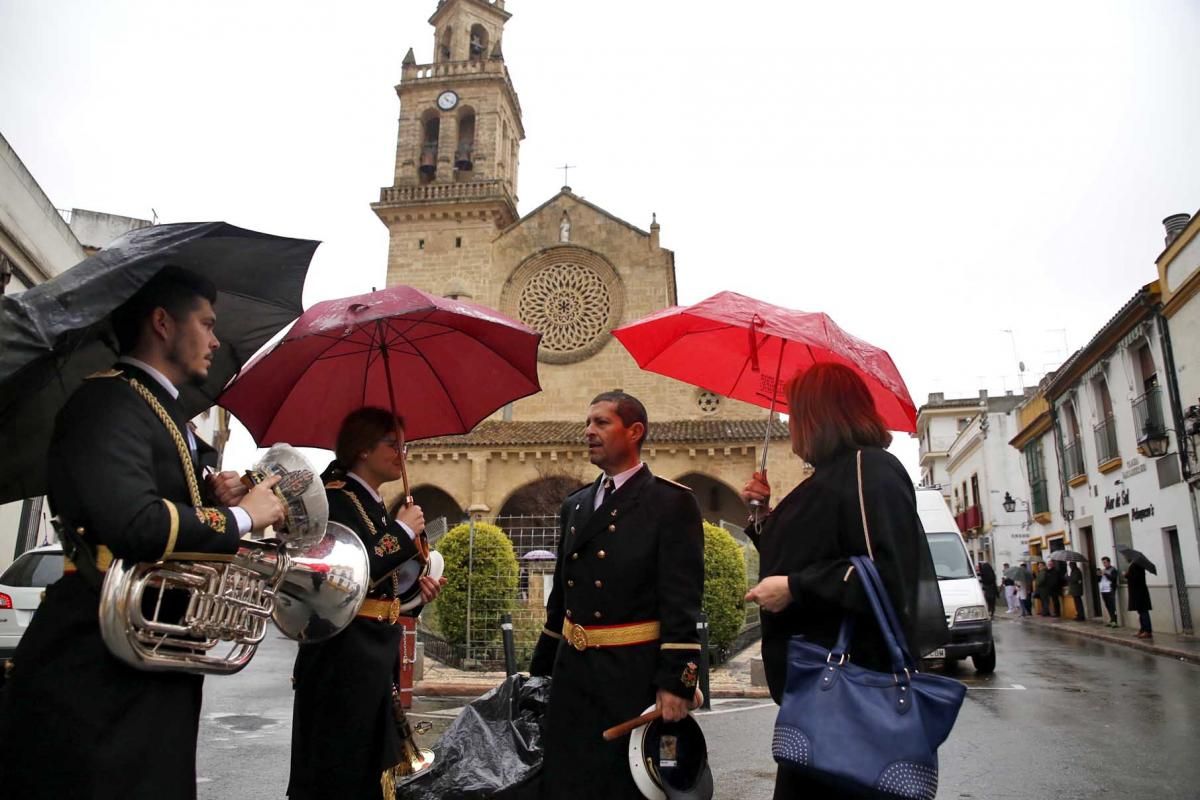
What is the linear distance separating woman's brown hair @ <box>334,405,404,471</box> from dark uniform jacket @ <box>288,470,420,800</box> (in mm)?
468

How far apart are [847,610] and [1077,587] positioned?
2257 centimetres

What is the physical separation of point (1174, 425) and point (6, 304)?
18.7 meters

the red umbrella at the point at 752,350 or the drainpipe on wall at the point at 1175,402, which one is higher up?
the drainpipe on wall at the point at 1175,402

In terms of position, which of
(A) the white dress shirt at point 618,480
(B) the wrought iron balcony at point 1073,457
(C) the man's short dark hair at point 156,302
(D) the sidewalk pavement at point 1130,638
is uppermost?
(B) the wrought iron balcony at point 1073,457

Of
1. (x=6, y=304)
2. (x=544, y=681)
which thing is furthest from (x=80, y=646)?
(x=544, y=681)

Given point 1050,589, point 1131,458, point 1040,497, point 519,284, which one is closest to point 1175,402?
point 1131,458

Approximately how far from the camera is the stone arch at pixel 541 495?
76.3 feet

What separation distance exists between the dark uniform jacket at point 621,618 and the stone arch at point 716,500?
68.3 ft

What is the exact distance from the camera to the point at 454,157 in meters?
29.9

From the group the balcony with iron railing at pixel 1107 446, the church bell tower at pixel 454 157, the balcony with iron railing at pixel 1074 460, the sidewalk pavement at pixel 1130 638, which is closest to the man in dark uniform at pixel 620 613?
the sidewalk pavement at pixel 1130 638

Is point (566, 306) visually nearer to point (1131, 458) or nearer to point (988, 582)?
point (988, 582)

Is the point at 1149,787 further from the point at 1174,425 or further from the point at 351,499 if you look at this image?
the point at 1174,425

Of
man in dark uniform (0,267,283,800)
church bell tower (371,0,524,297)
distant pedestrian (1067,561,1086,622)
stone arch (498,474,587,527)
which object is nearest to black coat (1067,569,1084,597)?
distant pedestrian (1067,561,1086,622)

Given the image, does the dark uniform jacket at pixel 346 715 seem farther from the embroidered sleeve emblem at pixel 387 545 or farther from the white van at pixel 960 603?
the white van at pixel 960 603
